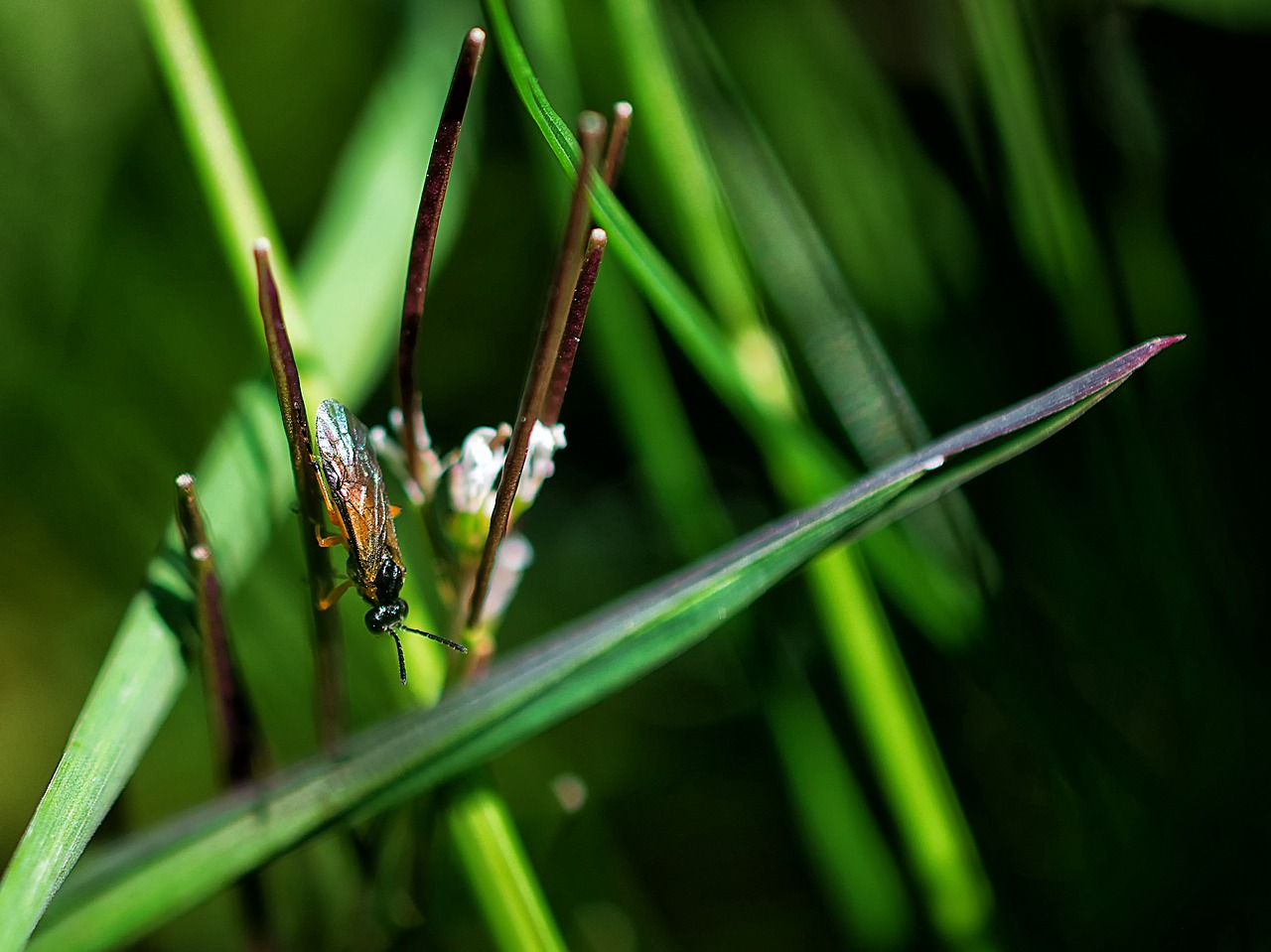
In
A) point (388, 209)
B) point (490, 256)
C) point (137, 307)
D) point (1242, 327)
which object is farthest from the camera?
point (490, 256)

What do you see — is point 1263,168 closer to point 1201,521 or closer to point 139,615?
point 1201,521

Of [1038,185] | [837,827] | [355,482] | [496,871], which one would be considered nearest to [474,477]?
[355,482]

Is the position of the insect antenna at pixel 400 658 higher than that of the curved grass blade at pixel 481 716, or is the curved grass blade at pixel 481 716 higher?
the insect antenna at pixel 400 658

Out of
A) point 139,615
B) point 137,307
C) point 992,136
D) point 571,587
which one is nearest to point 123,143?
point 137,307

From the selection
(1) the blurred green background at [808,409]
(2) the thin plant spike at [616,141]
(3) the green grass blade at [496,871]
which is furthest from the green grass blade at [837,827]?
(2) the thin plant spike at [616,141]

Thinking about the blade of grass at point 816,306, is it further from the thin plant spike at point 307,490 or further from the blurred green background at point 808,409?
the thin plant spike at point 307,490

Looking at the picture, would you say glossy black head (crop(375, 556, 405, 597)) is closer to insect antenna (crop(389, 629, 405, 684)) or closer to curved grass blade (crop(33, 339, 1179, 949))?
insect antenna (crop(389, 629, 405, 684))

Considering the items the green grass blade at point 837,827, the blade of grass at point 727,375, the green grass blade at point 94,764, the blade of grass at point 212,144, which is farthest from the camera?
the green grass blade at point 837,827
